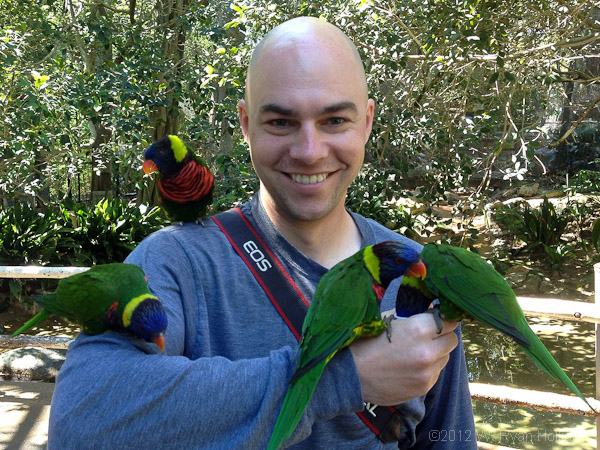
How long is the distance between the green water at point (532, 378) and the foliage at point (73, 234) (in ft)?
11.6

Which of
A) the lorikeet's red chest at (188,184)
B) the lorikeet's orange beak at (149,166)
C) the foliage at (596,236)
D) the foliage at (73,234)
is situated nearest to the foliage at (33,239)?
the foliage at (73,234)

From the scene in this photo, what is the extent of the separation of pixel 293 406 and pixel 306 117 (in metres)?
0.51

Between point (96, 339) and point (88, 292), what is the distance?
0.36 meters

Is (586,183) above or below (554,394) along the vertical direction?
above

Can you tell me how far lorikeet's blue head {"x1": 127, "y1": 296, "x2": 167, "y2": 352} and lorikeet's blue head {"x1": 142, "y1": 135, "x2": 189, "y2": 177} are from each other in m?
1.14

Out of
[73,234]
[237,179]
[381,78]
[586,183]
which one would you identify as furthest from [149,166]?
[586,183]

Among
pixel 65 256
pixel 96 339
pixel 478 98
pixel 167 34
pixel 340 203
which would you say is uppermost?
pixel 167 34

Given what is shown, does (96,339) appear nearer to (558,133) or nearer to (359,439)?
(359,439)

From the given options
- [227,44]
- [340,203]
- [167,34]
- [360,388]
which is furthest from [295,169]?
[167,34]

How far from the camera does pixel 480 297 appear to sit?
792 mm

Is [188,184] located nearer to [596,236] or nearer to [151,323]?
[151,323]

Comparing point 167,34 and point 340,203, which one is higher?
point 167,34

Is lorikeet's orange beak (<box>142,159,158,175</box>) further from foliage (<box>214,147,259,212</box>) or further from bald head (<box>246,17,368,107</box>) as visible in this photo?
foliage (<box>214,147,259,212</box>)

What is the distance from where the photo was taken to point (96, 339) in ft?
2.29
